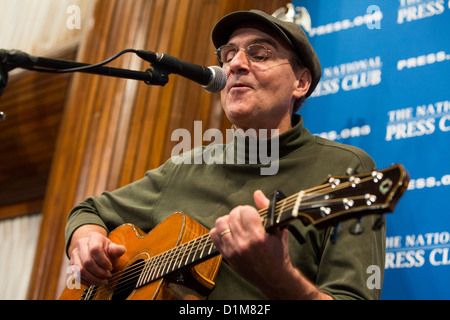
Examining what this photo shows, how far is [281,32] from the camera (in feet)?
7.93

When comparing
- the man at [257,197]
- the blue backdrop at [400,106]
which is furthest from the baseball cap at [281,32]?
the blue backdrop at [400,106]

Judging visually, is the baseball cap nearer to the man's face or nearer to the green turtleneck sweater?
the man's face

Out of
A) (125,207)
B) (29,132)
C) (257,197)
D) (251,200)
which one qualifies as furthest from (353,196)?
(29,132)

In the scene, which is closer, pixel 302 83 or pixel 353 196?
pixel 353 196

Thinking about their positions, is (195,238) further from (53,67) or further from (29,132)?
(29,132)

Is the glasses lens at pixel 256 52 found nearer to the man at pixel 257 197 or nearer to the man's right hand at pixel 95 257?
the man at pixel 257 197

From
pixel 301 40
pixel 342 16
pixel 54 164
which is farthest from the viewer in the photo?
pixel 54 164

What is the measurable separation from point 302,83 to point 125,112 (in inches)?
57.5

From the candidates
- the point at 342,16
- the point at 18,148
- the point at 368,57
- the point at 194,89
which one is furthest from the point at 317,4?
the point at 18,148

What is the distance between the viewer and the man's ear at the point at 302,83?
2553mm

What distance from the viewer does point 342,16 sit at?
3.25m

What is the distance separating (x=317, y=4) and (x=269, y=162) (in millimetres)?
1493
